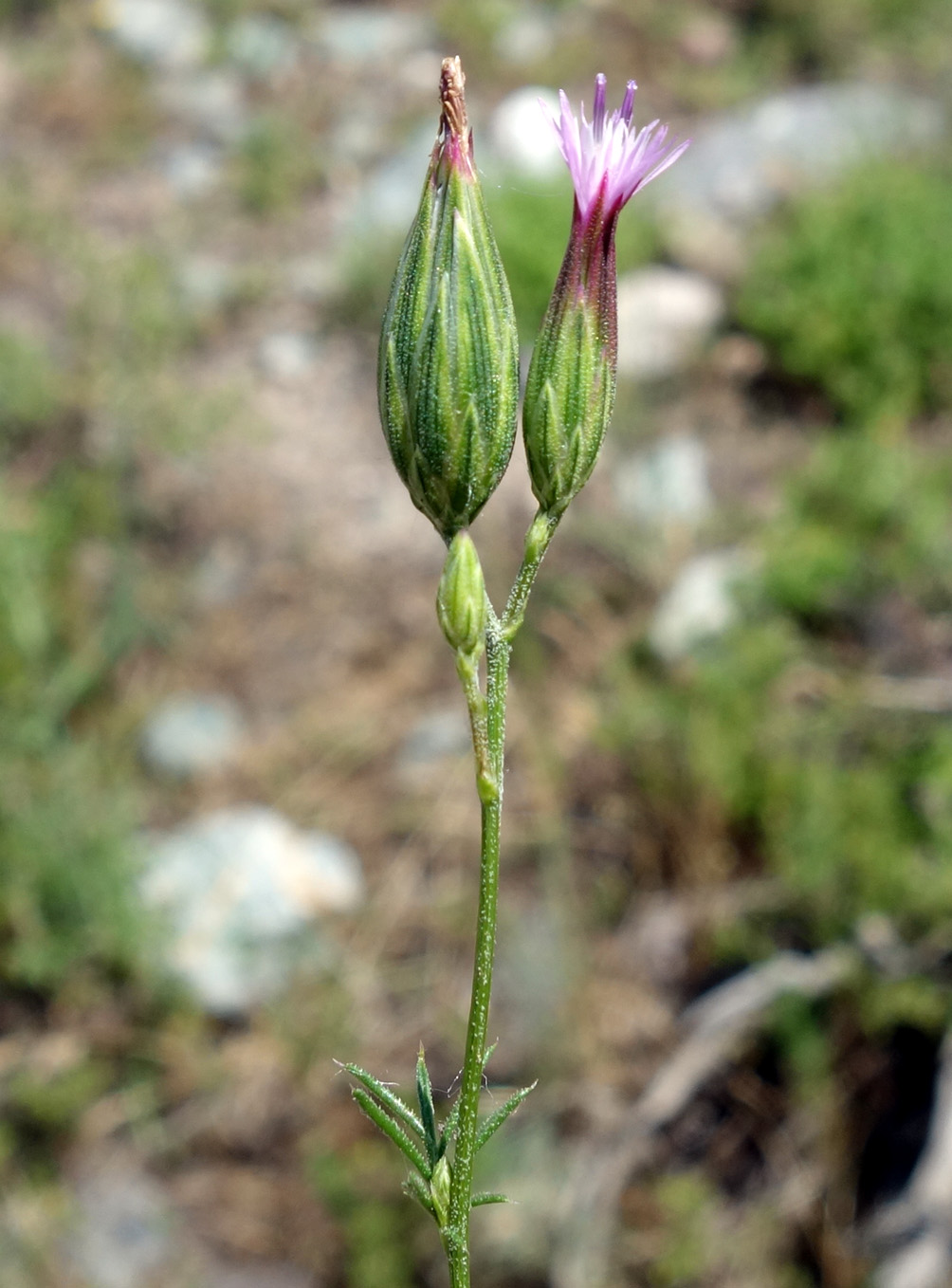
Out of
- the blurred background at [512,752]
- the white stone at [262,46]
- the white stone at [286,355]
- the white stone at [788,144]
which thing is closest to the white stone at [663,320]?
the blurred background at [512,752]

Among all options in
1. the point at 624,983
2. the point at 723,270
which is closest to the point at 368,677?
the point at 624,983

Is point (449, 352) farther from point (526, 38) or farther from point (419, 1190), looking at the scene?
point (526, 38)

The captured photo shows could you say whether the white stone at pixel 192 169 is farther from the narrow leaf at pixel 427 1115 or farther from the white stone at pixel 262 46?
the narrow leaf at pixel 427 1115

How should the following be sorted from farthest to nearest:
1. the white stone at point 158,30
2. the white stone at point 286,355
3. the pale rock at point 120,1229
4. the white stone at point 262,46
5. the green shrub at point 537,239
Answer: the white stone at point 158,30
the white stone at point 262,46
the white stone at point 286,355
the green shrub at point 537,239
the pale rock at point 120,1229

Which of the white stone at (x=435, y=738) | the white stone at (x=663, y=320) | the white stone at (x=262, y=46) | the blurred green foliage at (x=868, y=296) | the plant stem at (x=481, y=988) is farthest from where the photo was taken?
the white stone at (x=262, y=46)

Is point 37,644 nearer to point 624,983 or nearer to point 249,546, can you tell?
point 249,546

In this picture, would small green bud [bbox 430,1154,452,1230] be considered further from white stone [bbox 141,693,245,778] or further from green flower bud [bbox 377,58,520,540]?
white stone [bbox 141,693,245,778]
